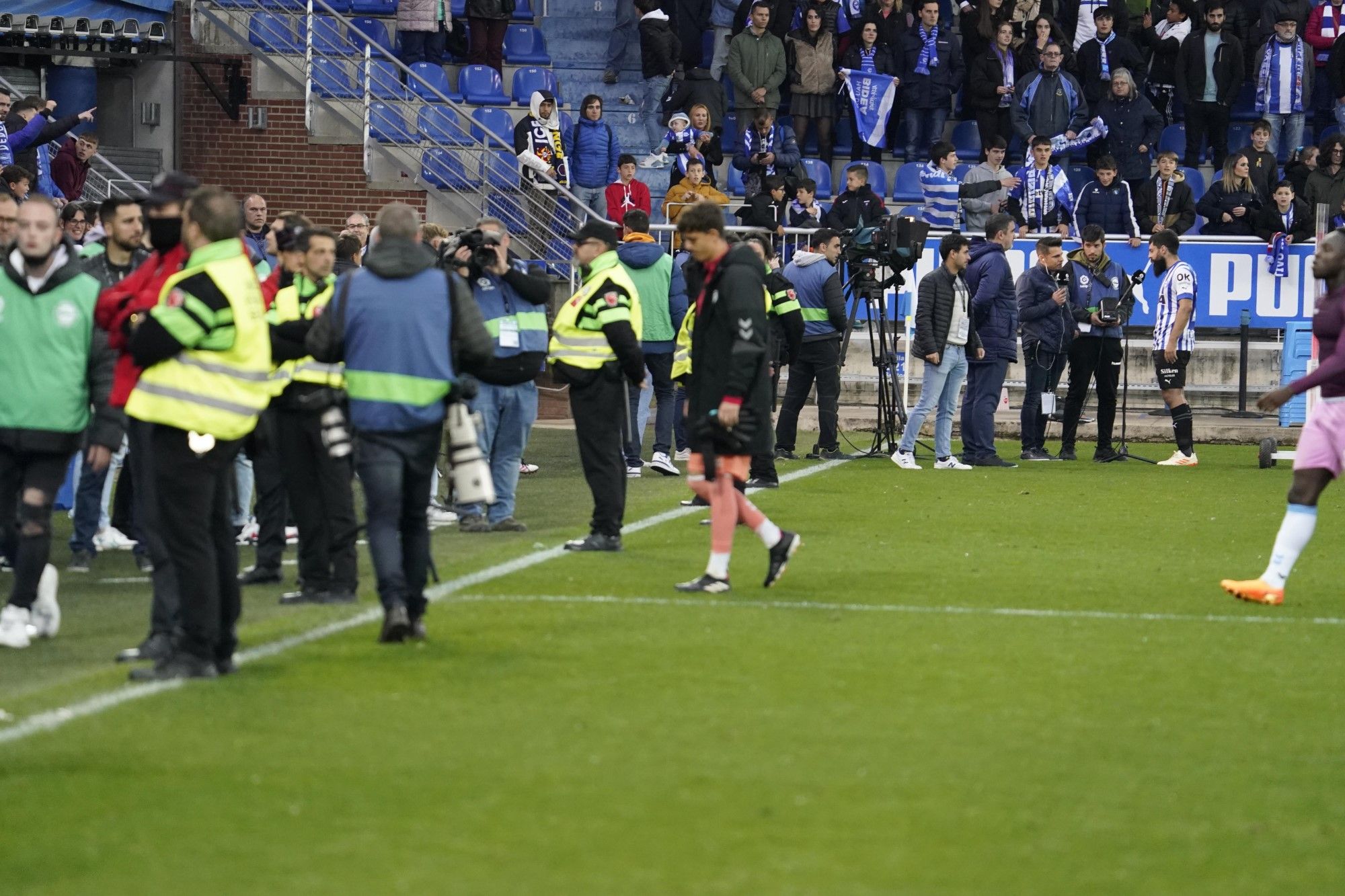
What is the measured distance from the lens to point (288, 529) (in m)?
12.7

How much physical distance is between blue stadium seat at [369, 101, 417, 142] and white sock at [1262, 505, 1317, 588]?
52.6 ft

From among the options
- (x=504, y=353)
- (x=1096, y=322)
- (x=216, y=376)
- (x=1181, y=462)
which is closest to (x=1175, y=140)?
(x=1096, y=322)

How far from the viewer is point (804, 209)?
77.0 feet

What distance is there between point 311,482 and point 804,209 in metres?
14.4

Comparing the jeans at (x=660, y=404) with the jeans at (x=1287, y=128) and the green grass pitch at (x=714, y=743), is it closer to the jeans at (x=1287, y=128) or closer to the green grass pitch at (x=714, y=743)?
the green grass pitch at (x=714, y=743)

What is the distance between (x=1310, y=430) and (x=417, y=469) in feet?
15.6

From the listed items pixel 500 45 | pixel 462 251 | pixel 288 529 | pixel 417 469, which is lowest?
pixel 288 529

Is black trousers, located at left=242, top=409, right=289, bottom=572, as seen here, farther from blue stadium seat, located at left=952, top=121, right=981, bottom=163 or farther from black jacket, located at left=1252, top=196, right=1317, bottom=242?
blue stadium seat, located at left=952, top=121, right=981, bottom=163

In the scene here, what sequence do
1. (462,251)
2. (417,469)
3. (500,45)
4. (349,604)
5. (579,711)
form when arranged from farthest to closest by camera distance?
(500,45), (462,251), (349,604), (417,469), (579,711)

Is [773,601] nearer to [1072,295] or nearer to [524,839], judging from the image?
[524,839]

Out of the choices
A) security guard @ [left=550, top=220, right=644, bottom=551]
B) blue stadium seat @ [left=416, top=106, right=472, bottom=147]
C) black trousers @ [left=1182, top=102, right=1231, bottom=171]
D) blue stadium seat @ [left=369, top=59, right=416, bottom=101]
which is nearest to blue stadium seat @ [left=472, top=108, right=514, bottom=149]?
blue stadium seat @ [left=416, top=106, right=472, bottom=147]

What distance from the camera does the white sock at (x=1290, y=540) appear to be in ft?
33.1

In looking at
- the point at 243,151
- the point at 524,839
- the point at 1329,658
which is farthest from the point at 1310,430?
the point at 243,151

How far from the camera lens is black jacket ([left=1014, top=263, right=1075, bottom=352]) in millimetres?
19250
